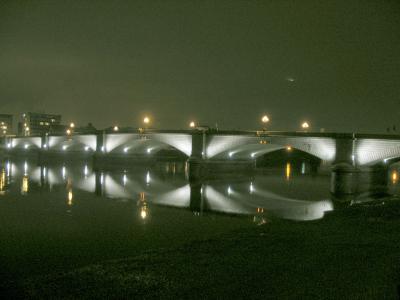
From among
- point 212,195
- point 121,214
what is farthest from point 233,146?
point 121,214

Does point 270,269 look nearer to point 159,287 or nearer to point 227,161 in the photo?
→ point 159,287

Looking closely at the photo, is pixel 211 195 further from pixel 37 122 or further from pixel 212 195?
pixel 37 122

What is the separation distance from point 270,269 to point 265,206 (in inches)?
495

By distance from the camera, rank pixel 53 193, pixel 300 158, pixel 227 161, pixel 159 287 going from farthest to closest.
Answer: pixel 300 158
pixel 227 161
pixel 53 193
pixel 159 287

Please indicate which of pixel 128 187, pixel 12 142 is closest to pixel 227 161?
pixel 128 187

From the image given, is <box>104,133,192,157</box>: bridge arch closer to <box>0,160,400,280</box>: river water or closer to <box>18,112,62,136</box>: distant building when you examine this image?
<box>0,160,400,280</box>: river water

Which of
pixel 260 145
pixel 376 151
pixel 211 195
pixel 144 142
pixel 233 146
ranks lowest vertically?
pixel 211 195

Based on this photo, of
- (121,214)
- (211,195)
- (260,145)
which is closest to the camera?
(121,214)

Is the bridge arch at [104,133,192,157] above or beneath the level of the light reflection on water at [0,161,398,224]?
above

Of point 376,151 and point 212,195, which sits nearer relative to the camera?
point 212,195

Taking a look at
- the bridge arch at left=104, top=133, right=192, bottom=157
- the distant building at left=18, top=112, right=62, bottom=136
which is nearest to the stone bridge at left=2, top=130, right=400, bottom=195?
the bridge arch at left=104, top=133, right=192, bottom=157

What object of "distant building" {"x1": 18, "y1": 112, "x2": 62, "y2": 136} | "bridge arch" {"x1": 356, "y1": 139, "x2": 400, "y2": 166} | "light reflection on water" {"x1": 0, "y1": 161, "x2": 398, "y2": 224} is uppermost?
"distant building" {"x1": 18, "y1": 112, "x2": 62, "y2": 136}

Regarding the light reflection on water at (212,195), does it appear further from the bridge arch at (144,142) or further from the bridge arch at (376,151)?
the bridge arch at (144,142)

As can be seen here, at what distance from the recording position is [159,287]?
7418mm
